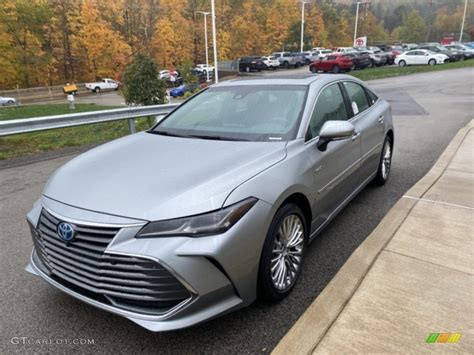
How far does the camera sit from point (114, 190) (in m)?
2.47

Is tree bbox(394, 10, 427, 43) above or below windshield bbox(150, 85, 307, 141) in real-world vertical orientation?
above

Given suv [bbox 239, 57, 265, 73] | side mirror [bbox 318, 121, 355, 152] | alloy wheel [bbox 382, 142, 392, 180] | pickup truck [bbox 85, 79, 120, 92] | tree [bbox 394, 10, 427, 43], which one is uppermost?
tree [bbox 394, 10, 427, 43]

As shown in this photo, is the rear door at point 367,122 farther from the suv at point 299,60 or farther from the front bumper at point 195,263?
the suv at point 299,60

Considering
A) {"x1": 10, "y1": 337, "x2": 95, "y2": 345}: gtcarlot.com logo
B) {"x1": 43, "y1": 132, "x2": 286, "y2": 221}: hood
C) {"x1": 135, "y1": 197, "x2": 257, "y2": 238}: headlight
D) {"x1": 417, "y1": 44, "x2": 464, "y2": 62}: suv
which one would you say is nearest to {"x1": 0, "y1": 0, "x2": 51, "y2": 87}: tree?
{"x1": 417, "y1": 44, "x2": 464, "y2": 62}: suv

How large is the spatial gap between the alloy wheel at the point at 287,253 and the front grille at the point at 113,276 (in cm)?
81

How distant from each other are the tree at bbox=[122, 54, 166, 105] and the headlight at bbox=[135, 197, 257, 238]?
1118cm

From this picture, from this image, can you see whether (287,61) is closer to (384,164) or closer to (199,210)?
(384,164)

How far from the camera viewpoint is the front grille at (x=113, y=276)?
2.14 meters

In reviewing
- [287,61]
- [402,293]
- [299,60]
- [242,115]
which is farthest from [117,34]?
[402,293]

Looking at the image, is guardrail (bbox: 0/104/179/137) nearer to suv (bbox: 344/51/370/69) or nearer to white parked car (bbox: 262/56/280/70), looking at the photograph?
suv (bbox: 344/51/370/69)

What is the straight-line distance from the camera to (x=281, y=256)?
280 centimetres

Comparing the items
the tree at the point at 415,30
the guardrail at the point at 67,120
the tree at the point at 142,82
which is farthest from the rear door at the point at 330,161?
the tree at the point at 415,30

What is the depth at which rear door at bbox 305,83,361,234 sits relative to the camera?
322 cm

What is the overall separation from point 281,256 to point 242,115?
55.8 inches
